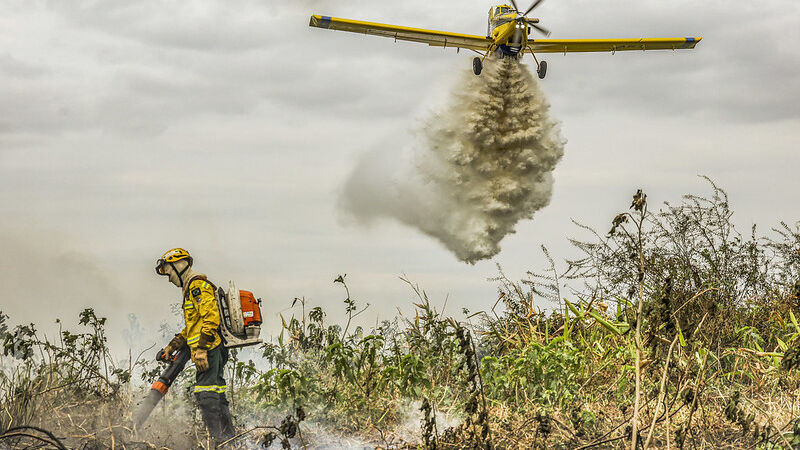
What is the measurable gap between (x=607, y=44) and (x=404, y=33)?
241 inches

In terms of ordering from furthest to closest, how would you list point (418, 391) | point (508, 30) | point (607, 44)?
point (607, 44), point (508, 30), point (418, 391)

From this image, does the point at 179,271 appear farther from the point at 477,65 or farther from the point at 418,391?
the point at 477,65

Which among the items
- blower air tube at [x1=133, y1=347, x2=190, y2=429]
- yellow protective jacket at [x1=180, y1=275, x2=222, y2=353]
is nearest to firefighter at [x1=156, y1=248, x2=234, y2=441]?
yellow protective jacket at [x1=180, y1=275, x2=222, y2=353]

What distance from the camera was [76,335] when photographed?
822 centimetres

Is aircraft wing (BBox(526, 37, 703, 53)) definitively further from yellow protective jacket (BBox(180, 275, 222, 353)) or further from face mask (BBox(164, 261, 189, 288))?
yellow protective jacket (BBox(180, 275, 222, 353))

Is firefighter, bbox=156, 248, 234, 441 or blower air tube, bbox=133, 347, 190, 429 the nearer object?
firefighter, bbox=156, 248, 234, 441

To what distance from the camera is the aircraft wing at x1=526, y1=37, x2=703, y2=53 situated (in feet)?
72.8

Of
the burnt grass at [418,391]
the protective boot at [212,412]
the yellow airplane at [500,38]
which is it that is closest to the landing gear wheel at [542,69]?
the yellow airplane at [500,38]

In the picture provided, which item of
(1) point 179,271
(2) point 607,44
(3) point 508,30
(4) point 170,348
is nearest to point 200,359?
(4) point 170,348

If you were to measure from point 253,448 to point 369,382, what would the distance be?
52.5 inches

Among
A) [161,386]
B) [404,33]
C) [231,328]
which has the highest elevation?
[404,33]

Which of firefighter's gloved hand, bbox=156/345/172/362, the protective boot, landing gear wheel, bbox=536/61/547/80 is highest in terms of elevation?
landing gear wheel, bbox=536/61/547/80

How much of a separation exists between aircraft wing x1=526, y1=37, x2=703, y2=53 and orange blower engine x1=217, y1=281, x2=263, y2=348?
1498 cm

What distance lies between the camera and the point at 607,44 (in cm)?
2339
